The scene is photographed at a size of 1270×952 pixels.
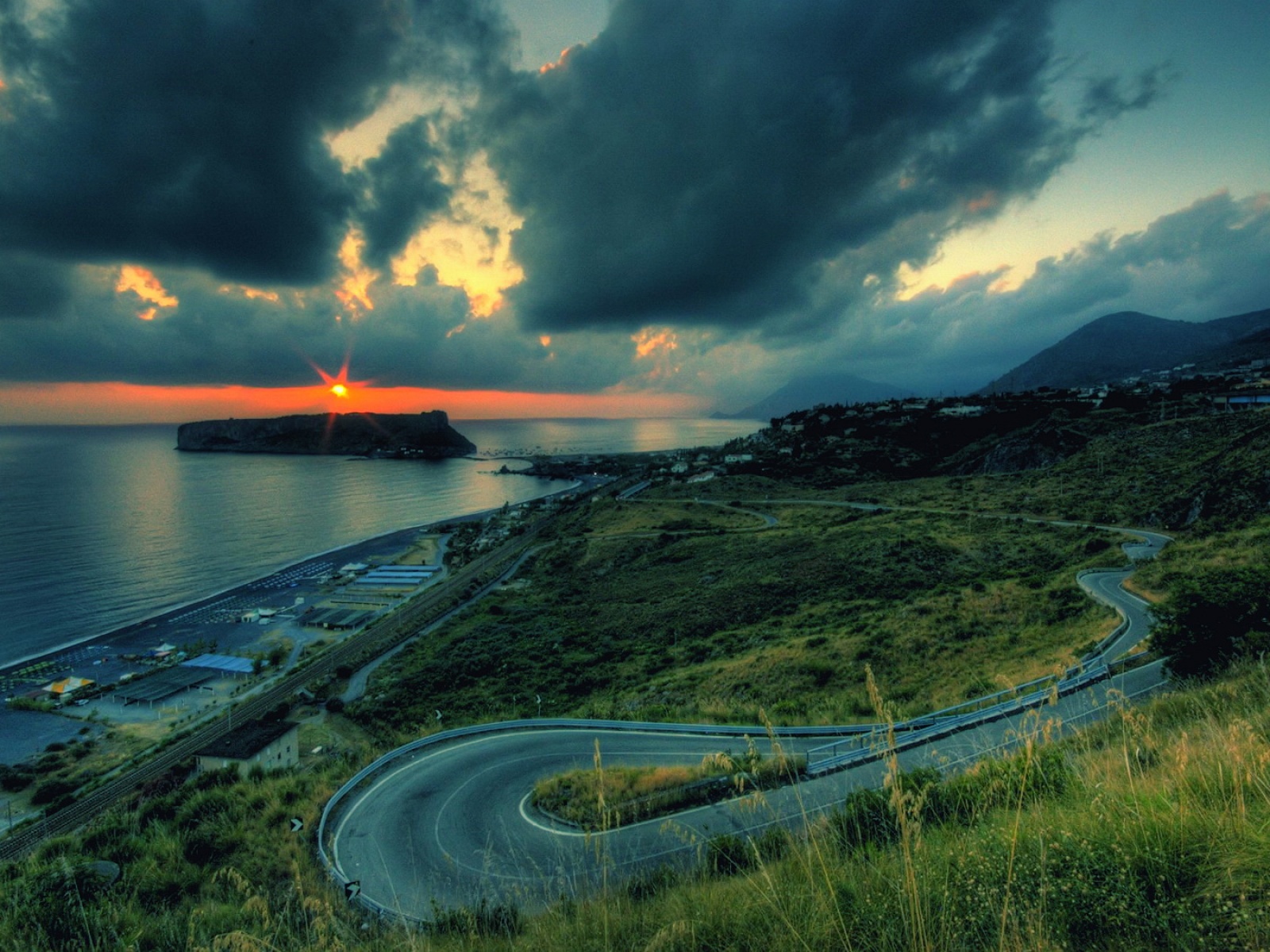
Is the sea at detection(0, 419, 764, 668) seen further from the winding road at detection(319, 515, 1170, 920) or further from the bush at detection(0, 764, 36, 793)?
the winding road at detection(319, 515, 1170, 920)

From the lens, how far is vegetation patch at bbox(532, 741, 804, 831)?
10000 mm

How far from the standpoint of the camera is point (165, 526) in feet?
291

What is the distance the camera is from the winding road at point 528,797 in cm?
824

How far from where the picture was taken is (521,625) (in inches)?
1560

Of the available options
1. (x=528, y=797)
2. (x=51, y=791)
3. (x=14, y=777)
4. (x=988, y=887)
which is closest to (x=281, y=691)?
(x=51, y=791)

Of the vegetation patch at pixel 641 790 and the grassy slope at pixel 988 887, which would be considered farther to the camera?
the vegetation patch at pixel 641 790

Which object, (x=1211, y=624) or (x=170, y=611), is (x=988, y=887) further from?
(x=170, y=611)

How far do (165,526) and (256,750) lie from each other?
9025 centimetres

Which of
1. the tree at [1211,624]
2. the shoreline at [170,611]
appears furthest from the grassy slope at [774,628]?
the shoreline at [170,611]

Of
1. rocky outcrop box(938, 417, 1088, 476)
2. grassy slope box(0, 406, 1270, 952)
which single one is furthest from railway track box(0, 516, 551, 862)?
rocky outcrop box(938, 417, 1088, 476)

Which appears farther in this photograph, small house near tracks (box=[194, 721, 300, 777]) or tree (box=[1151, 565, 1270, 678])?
small house near tracks (box=[194, 721, 300, 777])

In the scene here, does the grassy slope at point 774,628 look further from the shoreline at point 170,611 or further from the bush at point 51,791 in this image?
the shoreline at point 170,611

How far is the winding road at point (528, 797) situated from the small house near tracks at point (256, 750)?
423 inches

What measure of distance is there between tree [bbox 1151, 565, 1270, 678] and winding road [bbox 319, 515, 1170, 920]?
0.66 metres
